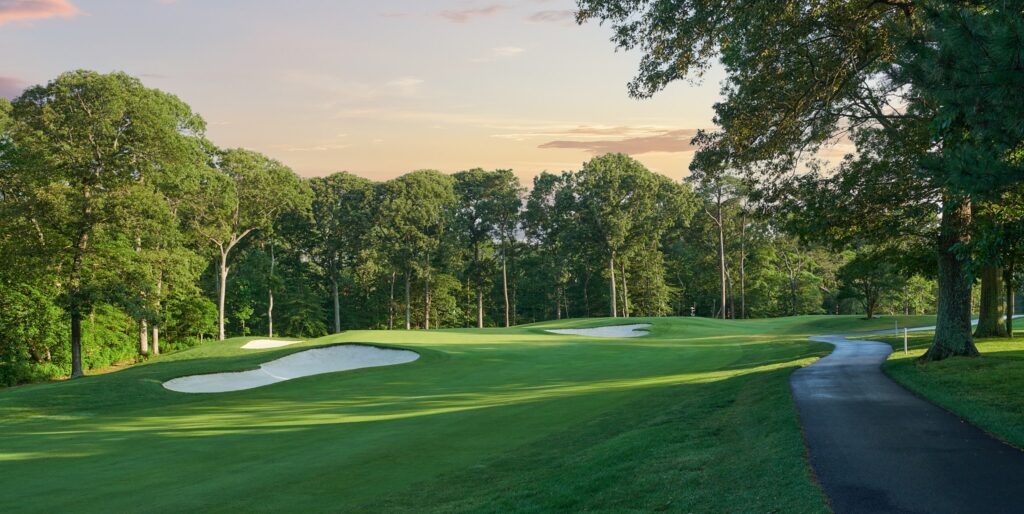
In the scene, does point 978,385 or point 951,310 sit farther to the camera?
point 951,310

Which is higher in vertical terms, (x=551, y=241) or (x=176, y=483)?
(x=551, y=241)

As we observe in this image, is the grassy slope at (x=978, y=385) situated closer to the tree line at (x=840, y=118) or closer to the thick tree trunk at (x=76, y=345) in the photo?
the tree line at (x=840, y=118)

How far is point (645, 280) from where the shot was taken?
3059 inches

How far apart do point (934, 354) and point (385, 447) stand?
1614cm

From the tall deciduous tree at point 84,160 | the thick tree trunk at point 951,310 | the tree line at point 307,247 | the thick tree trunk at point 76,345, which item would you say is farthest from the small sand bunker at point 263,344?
the thick tree trunk at point 951,310

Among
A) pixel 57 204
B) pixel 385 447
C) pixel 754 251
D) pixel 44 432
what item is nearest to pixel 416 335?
pixel 57 204

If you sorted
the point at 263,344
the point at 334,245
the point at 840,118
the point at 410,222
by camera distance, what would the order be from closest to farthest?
the point at 840,118
the point at 263,344
the point at 410,222
the point at 334,245

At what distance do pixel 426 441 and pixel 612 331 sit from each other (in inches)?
1394

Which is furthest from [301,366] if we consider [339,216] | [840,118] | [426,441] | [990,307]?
[339,216]

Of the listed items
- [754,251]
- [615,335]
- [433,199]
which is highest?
[433,199]

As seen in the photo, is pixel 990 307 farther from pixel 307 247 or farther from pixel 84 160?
pixel 307 247

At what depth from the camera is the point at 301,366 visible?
29.5 m

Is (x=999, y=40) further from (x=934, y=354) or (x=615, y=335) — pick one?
(x=615, y=335)

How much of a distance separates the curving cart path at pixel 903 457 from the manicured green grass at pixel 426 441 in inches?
18.2
